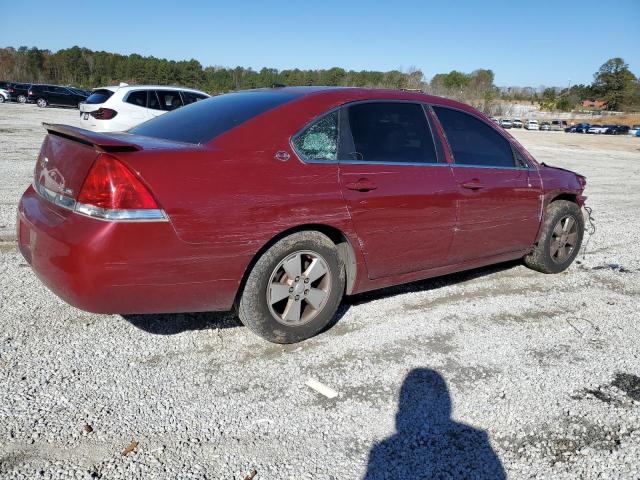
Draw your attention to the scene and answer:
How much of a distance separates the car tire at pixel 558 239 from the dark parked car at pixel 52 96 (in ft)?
125

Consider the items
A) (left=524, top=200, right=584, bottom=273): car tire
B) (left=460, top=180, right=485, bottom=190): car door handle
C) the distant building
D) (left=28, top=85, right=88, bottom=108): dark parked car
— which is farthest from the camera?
the distant building

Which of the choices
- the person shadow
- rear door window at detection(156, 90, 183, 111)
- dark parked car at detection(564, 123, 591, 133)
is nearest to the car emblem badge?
the person shadow

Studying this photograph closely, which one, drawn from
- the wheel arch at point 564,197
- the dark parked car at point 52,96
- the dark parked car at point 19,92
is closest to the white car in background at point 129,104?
the wheel arch at point 564,197

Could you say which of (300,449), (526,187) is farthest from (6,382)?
(526,187)

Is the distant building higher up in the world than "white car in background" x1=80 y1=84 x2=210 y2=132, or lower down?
higher up

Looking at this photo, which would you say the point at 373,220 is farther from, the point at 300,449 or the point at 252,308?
the point at 300,449

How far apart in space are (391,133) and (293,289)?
1383mm

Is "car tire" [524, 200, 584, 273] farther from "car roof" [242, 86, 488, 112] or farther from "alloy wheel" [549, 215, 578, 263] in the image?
"car roof" [242, 86, 488, 112]

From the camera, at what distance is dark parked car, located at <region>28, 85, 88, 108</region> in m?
36.7

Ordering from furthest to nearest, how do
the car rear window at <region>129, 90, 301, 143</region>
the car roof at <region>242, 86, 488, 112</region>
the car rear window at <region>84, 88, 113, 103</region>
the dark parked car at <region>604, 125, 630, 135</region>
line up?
the dark parked car at <region>604, 125, 630, 135</region> → the car rear window at <region>84, 88, 113, 103</region> → the car roof at <region>242, 86, 488, 112</region> → the car rear window at <region>129, 90, 301, 143</region>

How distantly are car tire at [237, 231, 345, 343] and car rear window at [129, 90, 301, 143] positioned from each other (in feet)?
2.73

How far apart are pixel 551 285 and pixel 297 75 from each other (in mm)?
99951

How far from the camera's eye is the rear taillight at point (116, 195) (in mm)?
2652

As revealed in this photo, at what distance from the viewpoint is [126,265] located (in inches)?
106
